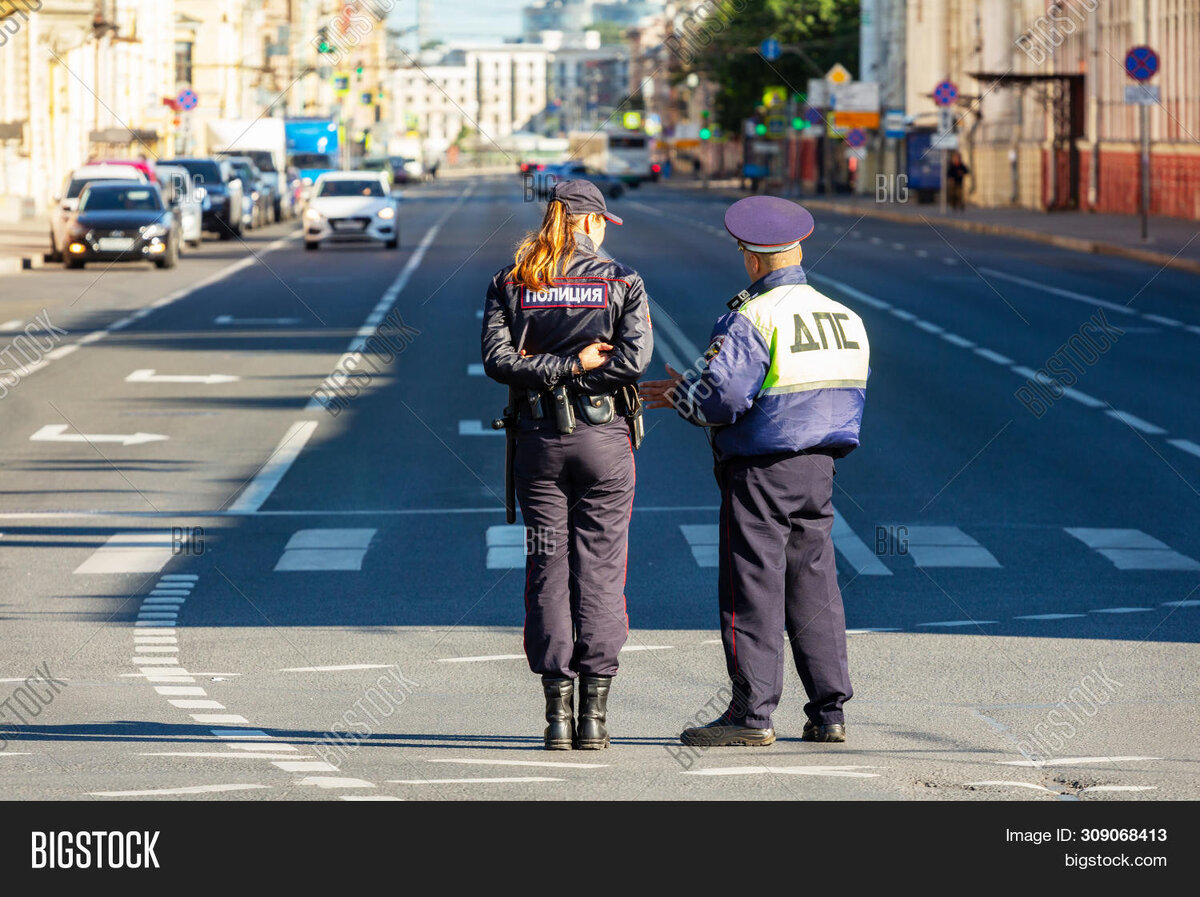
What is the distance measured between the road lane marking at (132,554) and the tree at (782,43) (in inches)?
3511

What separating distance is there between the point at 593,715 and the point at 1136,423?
10.1 metres

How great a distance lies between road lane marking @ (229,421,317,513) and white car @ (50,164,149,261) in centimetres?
2236

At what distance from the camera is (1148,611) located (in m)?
9.60

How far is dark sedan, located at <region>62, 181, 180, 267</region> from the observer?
37.4m

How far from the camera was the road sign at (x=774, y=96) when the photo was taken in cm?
9900

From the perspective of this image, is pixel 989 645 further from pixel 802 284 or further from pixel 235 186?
pixel 235 186

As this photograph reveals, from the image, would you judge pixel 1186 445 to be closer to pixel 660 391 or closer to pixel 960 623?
pixel 960 623

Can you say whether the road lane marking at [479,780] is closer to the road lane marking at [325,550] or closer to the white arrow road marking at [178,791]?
the white arrow road marking at [178,791]

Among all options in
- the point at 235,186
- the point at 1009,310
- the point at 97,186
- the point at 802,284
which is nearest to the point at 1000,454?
the point at 802,284

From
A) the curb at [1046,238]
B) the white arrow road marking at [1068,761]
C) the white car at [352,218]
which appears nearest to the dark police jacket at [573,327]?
the white arrow road marking at [1068,761]

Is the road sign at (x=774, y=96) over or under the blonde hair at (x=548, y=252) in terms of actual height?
over

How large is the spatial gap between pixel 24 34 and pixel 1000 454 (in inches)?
1871

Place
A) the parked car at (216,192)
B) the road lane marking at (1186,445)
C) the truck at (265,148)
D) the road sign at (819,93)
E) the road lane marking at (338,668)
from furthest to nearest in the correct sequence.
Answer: the road sign at (819,93) → the truck at (265,148) → the parked car at (216,192) → the road lane marking at (1186,445) → the road lane marking at (338,668)

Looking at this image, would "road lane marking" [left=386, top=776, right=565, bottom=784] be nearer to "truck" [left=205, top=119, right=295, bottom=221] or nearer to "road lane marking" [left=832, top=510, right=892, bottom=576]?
"road lane marking" [left=832, top=510, right=892, bottom=576]
